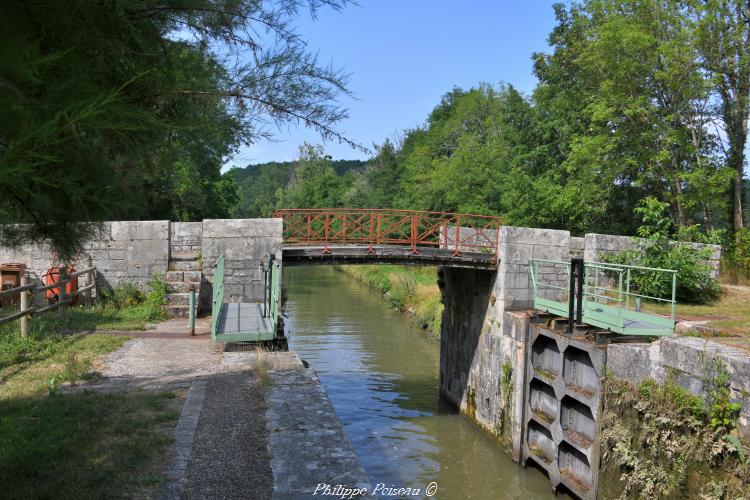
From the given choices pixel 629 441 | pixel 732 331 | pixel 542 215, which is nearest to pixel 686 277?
pixel 732 331

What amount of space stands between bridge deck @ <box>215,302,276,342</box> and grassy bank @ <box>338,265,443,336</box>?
37.2 ft

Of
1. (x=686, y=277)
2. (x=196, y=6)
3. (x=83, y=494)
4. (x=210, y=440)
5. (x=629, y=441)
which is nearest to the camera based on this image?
(x=83, y=494)

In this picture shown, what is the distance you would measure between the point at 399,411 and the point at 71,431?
9.73m

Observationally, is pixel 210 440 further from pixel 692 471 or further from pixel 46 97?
pixel 692 471

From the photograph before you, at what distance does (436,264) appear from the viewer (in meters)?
13.0

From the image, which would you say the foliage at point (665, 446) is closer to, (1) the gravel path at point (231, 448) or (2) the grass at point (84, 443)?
(1) the gravel path at point (231, 448)

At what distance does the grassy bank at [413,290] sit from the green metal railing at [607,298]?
7860 mm

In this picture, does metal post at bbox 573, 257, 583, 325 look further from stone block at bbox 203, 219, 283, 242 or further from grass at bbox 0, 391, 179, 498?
grass at bbox 0, 391, 179, 498

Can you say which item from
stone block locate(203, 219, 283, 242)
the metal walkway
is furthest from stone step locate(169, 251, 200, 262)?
the metal walkway

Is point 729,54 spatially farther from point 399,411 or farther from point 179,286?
point 179,286

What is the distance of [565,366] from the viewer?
10.2 m

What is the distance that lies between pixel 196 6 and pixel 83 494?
3408 millimetres

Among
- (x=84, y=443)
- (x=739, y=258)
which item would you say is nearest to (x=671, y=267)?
(x=739, y=258)

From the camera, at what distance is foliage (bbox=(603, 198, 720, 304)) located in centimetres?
1368
